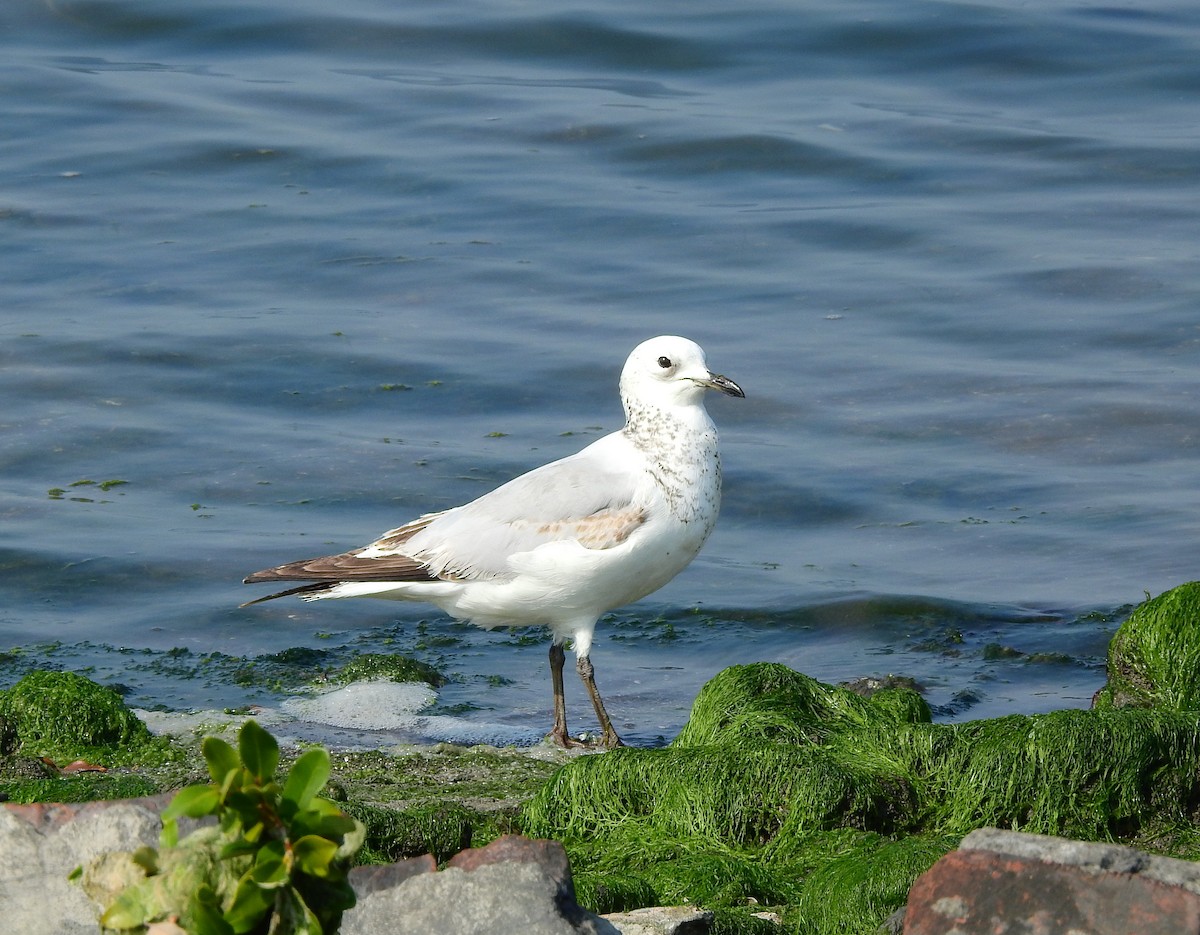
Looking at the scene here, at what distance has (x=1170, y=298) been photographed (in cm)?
1223

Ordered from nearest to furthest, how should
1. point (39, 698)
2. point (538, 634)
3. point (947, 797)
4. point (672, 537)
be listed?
1. point (947, 797)
2. point (39, 698)
3. point (672, 537)
4. point (538, 634)

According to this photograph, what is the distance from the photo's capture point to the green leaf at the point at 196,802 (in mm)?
2383

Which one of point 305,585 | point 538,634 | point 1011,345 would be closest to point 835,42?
point 1011,345

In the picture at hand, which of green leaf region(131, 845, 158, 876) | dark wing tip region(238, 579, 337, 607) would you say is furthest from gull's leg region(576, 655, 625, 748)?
green leaf region(131, 845, 158, 876)

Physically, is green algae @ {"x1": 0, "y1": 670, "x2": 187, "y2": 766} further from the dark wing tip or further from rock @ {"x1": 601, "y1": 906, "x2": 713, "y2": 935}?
rock @ {"x1": 601, "y1": 906, "x2": 713, "y2": 935}

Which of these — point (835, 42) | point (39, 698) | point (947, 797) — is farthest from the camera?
point (835, 42)

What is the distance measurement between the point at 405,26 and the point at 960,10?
19.0 ft

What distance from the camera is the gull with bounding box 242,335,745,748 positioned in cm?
664

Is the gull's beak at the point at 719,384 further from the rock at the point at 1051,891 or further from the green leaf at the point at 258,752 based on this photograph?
→ the green leaf at the point at 258,752

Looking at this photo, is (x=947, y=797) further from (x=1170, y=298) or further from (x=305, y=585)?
(x=1170, y=298)

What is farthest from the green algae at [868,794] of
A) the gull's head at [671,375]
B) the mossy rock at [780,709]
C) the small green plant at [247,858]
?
the small green plant at [247,858]

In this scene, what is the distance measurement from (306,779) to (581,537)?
4.22 m

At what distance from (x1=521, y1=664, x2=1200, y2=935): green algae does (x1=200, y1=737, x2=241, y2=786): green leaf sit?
228cm

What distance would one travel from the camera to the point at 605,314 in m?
12.2
